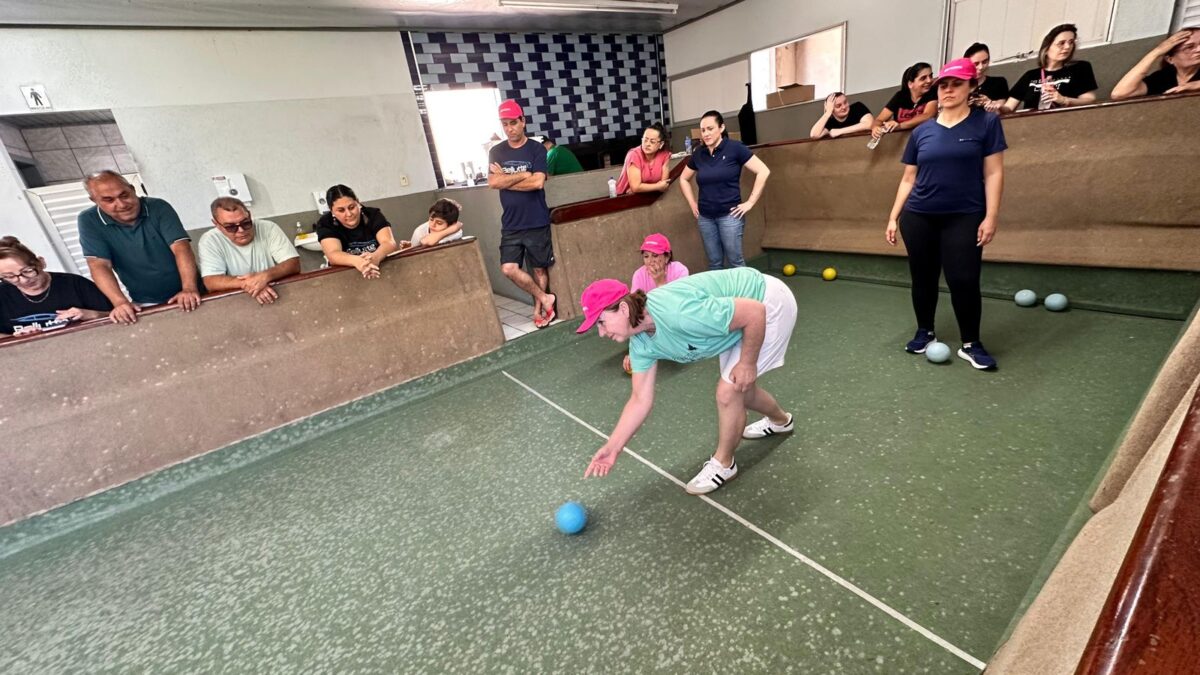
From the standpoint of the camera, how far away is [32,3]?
3.70 meters

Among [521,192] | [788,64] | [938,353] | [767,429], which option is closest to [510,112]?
[521,192]

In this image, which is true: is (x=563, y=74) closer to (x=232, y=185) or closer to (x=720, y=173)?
(x=232, y=185)

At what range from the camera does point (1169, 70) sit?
9.42 ft

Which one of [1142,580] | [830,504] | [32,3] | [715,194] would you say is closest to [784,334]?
[830,504]

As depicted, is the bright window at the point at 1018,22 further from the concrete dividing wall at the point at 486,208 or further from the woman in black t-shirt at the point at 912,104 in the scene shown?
the concrete dividing wall at the point at 486,208

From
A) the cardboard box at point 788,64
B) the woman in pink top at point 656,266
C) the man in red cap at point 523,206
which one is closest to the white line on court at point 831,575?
the woman in pink top at point 656,266

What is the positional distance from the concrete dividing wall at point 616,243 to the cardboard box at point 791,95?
7.42 ft

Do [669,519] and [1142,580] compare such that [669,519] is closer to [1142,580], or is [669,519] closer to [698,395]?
[698,395]

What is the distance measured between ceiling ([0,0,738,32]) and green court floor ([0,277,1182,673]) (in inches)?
159

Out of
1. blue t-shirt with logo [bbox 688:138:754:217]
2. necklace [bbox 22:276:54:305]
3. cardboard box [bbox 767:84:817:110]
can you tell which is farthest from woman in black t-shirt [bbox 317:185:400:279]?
cardboard box [bbox 767:84:817:110]

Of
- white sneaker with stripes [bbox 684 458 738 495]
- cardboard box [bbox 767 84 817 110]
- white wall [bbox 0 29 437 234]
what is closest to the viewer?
white sneaker with stripes [bbox 684 458 738 495]

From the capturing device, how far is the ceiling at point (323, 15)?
396 centimetres

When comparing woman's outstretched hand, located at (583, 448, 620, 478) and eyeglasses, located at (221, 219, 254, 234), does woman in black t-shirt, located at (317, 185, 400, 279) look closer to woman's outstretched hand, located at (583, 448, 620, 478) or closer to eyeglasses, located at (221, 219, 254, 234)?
eyeglasses, located at (221, 219, 254, 234)

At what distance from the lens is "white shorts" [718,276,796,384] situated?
6.07 feet
